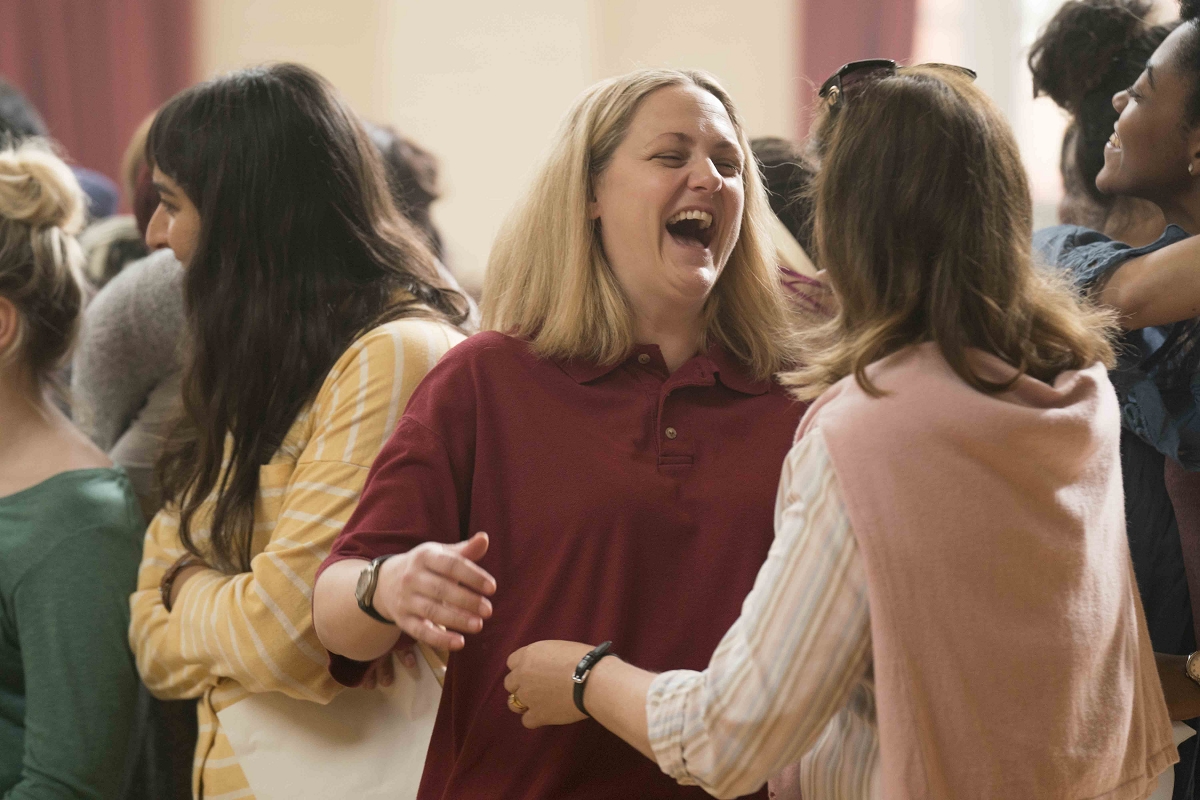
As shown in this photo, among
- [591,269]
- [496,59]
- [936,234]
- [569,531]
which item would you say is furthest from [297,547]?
[496,59]

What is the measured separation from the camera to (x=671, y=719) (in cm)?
109

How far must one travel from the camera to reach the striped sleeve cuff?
109 centimetres

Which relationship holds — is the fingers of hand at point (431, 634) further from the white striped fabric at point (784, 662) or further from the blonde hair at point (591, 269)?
the blonde hair at point (591, 269)

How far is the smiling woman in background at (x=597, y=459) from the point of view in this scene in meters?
1.28

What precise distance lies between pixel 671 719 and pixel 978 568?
320mm

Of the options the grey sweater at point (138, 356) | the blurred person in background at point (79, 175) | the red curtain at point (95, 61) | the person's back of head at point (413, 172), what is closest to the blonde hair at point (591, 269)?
the grey sweater at point (138, 356)

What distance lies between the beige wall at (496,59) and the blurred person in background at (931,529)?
3.57 metres

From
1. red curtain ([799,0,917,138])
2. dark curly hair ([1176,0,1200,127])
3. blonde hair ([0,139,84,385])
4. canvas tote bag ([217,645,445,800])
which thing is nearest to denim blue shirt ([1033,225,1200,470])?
dark curly hair ([1176,0,1200,127])

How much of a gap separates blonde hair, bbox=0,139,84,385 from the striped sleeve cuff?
127 cm

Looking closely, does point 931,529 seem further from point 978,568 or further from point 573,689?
point 573,689

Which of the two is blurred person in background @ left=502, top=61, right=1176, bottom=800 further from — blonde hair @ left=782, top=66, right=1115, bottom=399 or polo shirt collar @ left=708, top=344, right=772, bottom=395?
polo shirt collar @ left=708, top=344, right=772, bottom=395

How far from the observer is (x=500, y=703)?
4.29 feet

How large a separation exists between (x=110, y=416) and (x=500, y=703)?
126 centimetres

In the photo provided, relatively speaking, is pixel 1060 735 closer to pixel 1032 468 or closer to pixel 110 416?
pixel 1032 468
